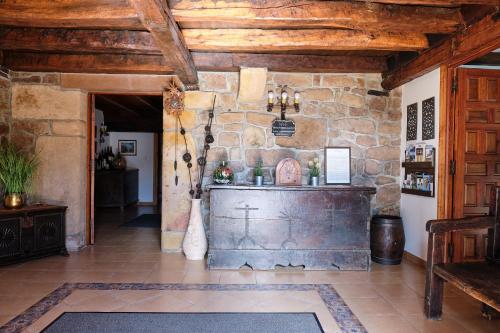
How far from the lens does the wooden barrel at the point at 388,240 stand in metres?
3.80

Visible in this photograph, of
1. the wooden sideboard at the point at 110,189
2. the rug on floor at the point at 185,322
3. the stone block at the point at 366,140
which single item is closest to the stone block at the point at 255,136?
the stone block at the point at 366,140

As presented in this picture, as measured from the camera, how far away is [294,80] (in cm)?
432

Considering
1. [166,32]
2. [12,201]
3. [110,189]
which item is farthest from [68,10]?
[110,189]

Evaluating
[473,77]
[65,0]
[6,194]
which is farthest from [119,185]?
[473,77]

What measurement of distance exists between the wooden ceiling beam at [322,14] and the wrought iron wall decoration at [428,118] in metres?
0.91

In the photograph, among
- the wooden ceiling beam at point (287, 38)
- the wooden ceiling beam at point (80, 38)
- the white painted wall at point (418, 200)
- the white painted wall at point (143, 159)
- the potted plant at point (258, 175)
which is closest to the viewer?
the wooden ceiling beam at point (287, 38)

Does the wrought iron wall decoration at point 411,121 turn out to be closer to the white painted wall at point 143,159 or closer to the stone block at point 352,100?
the stone block at point 352,100

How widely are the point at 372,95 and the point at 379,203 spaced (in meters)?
1.36

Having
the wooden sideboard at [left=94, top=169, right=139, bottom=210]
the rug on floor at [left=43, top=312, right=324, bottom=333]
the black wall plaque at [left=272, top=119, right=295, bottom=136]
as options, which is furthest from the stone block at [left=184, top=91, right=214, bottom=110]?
the wooden sideboard at [left=94, top=169, right=139, bottom=210]

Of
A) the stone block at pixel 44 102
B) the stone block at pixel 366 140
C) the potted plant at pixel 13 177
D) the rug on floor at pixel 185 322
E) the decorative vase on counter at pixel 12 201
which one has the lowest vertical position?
the rug on floor at pixel 185 322

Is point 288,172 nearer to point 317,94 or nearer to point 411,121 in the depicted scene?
point 317,94

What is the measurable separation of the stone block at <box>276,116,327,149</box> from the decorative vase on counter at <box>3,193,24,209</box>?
9.89 feet

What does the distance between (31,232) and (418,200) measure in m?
4.32

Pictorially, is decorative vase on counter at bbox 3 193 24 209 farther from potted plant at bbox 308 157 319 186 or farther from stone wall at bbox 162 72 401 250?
potted plant at bbox 308 157 319 186
